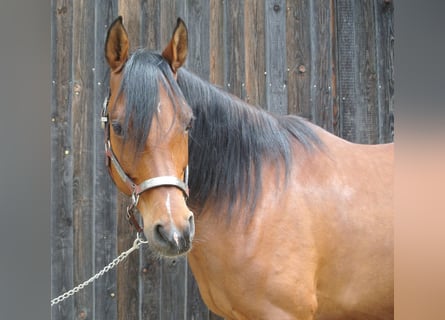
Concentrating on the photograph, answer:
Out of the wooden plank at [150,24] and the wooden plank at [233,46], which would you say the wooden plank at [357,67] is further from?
the wooden plank at [150,24]

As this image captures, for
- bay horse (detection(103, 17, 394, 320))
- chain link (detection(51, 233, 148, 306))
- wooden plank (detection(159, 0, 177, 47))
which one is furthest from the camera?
wooden plank (detection(159, 0, 177, 47))

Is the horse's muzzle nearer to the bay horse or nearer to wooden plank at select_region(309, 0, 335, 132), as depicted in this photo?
the bay horse

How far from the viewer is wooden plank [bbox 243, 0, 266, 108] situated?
6.43ft

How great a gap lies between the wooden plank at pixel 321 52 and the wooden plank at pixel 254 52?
179 mm

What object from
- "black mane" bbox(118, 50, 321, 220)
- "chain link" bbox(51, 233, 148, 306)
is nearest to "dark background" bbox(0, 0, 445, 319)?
"black mane" bbox(118, 50, 321, 220)

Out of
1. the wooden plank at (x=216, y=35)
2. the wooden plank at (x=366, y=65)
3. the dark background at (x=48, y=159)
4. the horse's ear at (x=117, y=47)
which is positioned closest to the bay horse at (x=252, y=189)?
the horse's ear at (x=117, y=47)

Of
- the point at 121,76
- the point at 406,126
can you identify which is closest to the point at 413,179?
the point at 406,126

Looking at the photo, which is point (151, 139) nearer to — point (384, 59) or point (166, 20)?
point (166, 20)

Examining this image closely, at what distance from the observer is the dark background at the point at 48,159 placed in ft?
1.00

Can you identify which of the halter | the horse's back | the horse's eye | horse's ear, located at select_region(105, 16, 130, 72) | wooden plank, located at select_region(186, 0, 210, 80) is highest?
wooden plank, located at select_region(186, 0, 210, 80)

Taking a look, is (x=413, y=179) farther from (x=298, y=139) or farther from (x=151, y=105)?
(x=298, y=139)

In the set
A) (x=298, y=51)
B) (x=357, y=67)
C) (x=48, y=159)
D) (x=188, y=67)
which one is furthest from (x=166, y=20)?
(x=48, y=159)

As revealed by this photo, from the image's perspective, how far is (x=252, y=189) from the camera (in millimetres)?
1446

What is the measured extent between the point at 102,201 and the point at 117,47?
726 mm
